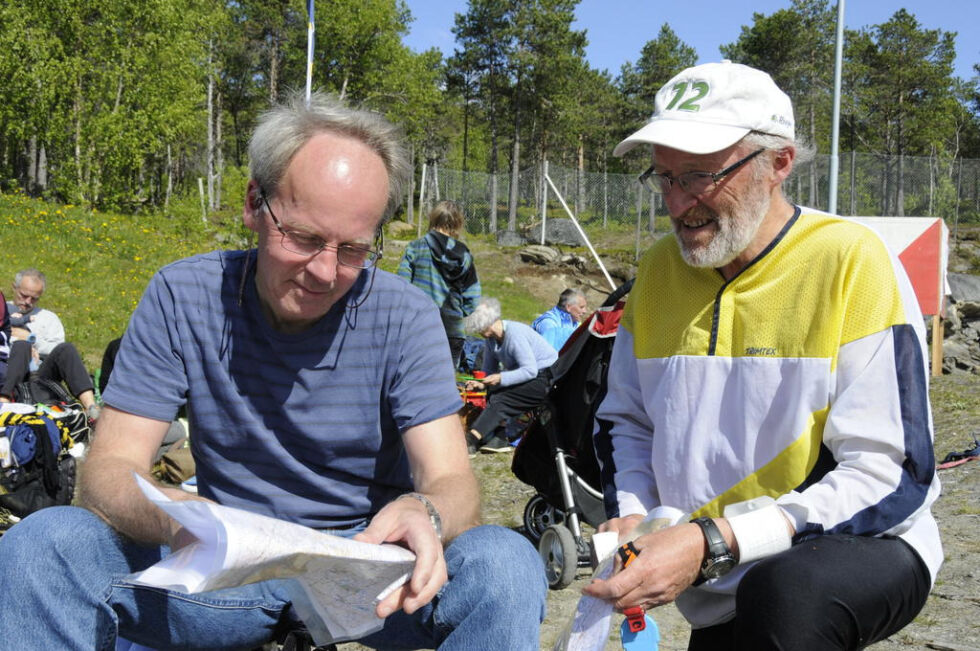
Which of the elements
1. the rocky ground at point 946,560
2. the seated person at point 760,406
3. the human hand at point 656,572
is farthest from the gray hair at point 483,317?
the human hand at point 656,572

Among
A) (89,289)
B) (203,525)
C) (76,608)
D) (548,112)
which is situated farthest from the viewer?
(548,112)

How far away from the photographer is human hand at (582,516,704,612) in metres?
1.70

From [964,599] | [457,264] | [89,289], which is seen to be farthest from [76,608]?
[89,289]

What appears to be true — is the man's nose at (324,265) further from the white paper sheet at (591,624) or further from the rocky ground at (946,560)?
the rocky ground at (946,560)

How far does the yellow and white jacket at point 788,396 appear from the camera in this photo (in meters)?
1.79

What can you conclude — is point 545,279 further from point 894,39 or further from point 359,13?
point 894,39

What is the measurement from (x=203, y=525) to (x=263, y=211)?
0.85 m

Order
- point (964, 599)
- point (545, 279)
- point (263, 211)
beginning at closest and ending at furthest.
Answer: point (263, 211) < point (964, 599) < point (545, 279)

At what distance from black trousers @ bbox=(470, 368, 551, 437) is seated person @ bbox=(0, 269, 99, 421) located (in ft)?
11.1

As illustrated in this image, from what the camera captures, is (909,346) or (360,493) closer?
(909,346)

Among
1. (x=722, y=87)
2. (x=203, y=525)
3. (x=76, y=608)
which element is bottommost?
(x=76, y=608)

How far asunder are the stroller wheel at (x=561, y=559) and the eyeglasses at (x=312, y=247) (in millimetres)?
2848

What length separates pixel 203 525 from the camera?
140 centimetres

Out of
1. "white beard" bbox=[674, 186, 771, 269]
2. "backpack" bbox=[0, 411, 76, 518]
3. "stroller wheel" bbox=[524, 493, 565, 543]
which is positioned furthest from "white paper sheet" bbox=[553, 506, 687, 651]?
"backpack" bbox=[0, 411, 76, 518]
